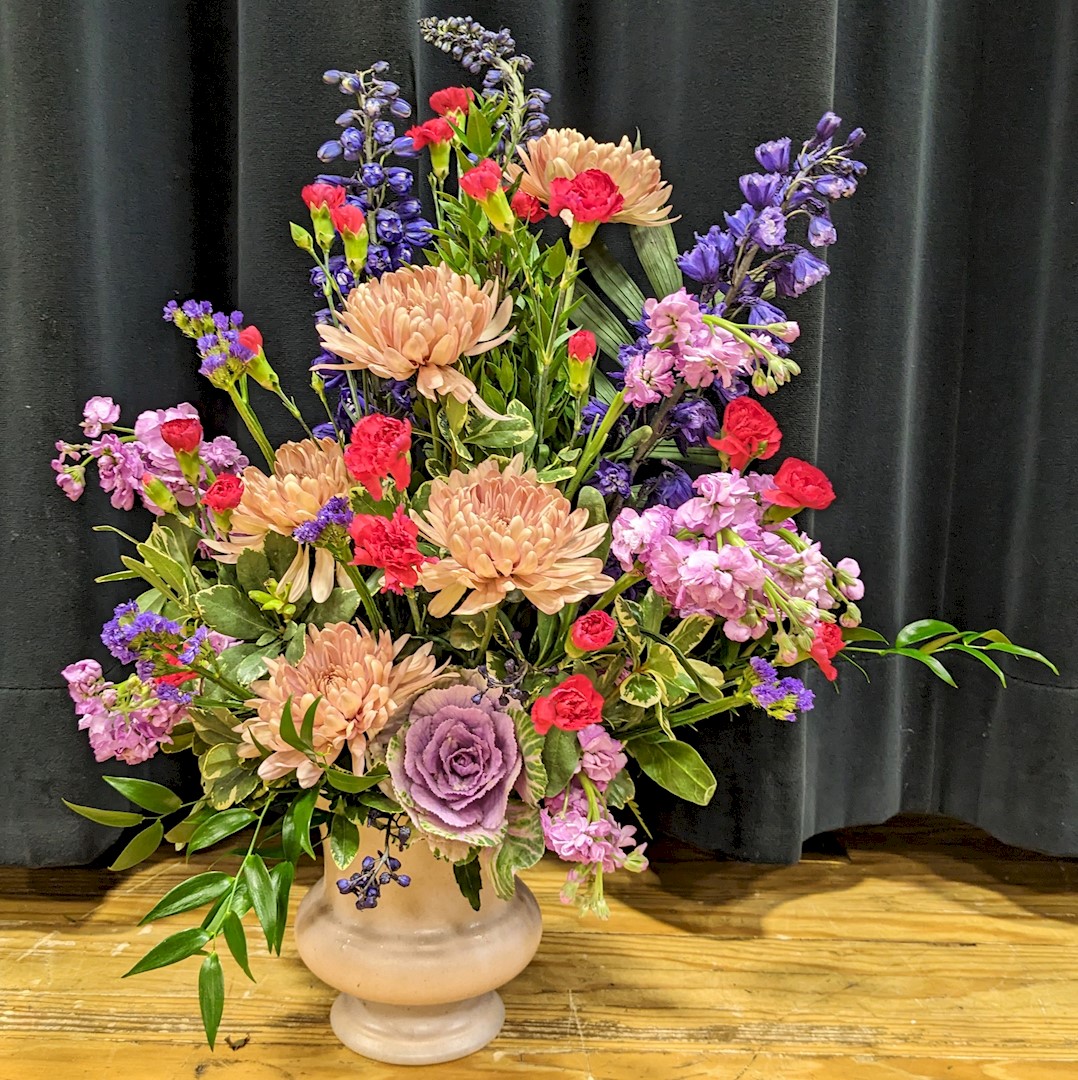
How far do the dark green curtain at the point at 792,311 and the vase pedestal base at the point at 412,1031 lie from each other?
0.33 metres

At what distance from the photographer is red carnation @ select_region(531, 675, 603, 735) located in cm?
60

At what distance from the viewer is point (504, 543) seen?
0.57 m

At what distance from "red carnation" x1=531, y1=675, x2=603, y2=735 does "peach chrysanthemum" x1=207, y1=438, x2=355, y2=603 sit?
0.17m

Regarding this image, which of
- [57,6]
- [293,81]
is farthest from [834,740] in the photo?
[57,6]

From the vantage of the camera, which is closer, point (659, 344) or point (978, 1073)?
point (659, 344)

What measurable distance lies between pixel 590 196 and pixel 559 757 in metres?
0.36

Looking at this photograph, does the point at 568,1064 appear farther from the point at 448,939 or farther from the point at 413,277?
the point at 413,277

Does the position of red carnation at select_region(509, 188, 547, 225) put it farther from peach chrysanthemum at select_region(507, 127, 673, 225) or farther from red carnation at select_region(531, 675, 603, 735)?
red carnation at select_region(531, 675, 603, 735)

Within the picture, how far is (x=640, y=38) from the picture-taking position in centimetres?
98

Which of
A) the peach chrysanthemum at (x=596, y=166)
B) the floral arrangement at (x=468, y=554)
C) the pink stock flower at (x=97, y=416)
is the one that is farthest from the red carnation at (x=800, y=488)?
the pink stock flower at (x=97, y=416)

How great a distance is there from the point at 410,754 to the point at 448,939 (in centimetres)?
19

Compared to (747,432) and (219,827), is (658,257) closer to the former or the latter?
(747,432)

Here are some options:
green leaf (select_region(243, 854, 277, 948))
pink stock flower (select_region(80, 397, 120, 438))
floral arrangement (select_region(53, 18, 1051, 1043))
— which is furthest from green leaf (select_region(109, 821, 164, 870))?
pink stock flower (select_region(80, 397, 120, 438))

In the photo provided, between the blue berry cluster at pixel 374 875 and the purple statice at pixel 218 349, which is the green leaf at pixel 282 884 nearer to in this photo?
the blue berry cluster at pixel 374 875
